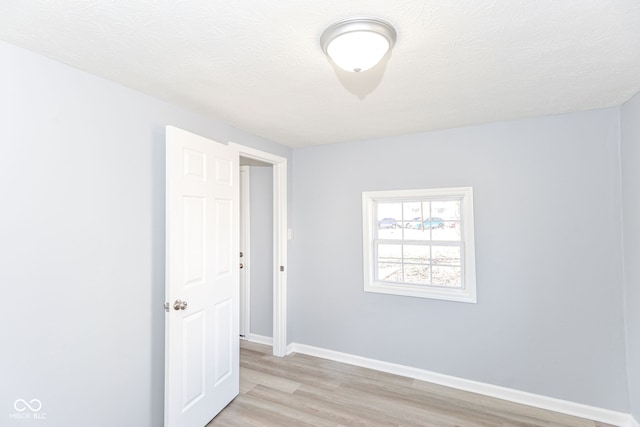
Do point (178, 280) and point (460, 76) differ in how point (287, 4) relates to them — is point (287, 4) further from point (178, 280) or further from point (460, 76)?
point (178, 280)

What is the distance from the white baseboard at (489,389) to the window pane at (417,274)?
824 millimetres

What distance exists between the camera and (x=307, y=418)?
2332 mm

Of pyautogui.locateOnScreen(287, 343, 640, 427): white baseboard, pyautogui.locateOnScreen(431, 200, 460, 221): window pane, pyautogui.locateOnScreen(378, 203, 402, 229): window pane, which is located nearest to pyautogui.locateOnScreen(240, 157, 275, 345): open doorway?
pyautogui.locateOnScreen(287, 343, 640, 427): white baseboard

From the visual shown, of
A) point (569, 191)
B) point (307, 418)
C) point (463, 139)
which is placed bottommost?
point (307, 418)

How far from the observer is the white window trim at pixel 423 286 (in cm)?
273

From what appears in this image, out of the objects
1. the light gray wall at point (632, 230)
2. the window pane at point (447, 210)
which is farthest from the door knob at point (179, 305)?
the light gray wall at point (632, 230)

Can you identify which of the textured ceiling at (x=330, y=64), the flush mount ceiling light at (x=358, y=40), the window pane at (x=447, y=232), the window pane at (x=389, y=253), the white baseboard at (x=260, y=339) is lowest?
the white baseboard at (x=260, y=339)

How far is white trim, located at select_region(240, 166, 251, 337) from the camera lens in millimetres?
3963

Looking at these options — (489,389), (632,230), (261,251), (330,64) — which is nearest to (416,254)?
(489,389)

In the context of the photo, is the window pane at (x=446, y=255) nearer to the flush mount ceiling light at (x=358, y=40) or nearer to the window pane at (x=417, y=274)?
the window pane at (x=417, y=274)

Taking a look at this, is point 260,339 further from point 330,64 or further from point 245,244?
point 330,64

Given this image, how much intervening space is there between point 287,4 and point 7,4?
3.48ft

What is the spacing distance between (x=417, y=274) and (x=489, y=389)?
110 cm

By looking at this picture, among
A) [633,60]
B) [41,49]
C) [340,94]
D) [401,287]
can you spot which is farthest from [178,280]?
[633,60]
